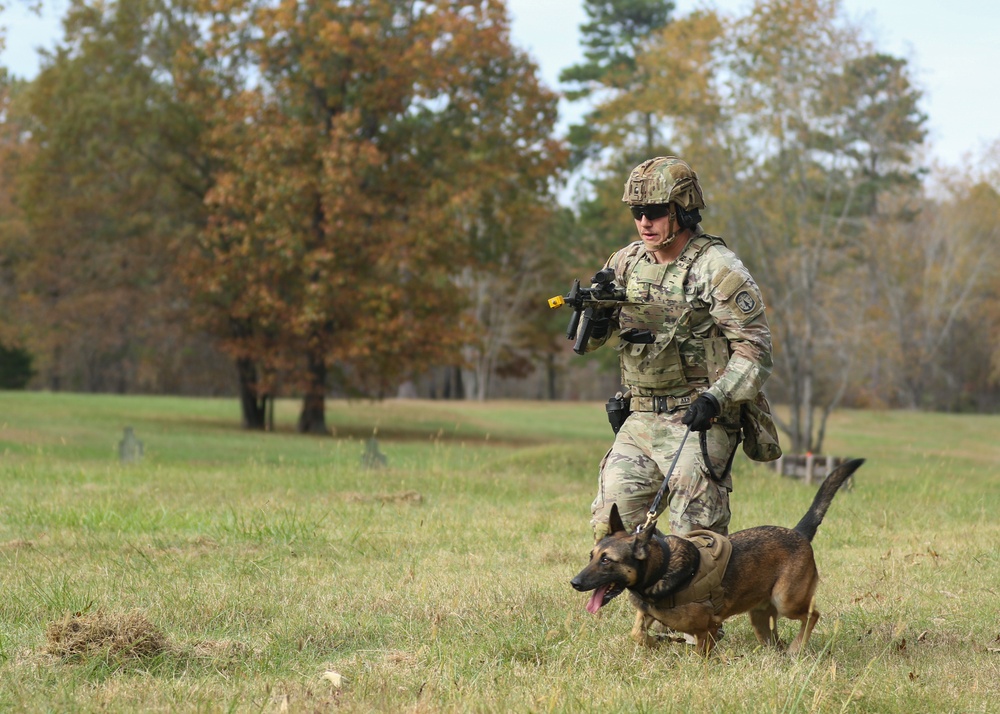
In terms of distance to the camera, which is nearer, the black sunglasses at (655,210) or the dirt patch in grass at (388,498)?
the black sunglasses at (655,210)

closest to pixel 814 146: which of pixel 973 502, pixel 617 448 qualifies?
pixel 973 502

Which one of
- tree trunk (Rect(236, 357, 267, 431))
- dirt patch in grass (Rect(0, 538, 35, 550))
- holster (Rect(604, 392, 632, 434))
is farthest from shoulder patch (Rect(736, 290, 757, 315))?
tree trunk (Rect(236, 357, 267, 431))

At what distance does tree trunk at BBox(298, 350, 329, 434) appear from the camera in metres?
27.9

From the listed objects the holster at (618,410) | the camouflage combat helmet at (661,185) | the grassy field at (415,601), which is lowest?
the grassy field at (415,601)

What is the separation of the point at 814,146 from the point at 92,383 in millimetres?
41987

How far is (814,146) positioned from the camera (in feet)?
76.7

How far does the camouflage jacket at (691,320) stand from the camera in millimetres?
5645

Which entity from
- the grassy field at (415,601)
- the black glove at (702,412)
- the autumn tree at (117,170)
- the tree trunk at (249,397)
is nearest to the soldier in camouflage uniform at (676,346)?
the black glove at (702,412)

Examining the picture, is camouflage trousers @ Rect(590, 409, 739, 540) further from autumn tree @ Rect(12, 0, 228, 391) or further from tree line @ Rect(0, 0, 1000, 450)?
autumn tree @ Rect(12, 0, 228, 391)

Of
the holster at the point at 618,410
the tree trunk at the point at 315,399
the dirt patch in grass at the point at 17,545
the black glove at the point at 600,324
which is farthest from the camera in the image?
the tree trunk at the point at 315,399

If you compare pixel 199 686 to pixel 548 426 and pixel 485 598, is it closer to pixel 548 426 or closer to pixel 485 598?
pixel 485 598

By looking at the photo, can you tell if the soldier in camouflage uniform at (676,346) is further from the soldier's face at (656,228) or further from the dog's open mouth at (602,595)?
the dog's open mouth at (602,595)

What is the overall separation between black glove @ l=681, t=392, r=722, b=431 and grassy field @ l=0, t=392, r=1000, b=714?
105cm

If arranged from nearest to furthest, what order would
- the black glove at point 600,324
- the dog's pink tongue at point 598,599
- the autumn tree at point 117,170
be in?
the dog's pink tongue at point 598,599
the black glove at point 600,324
the autumn tree at point 117,170
